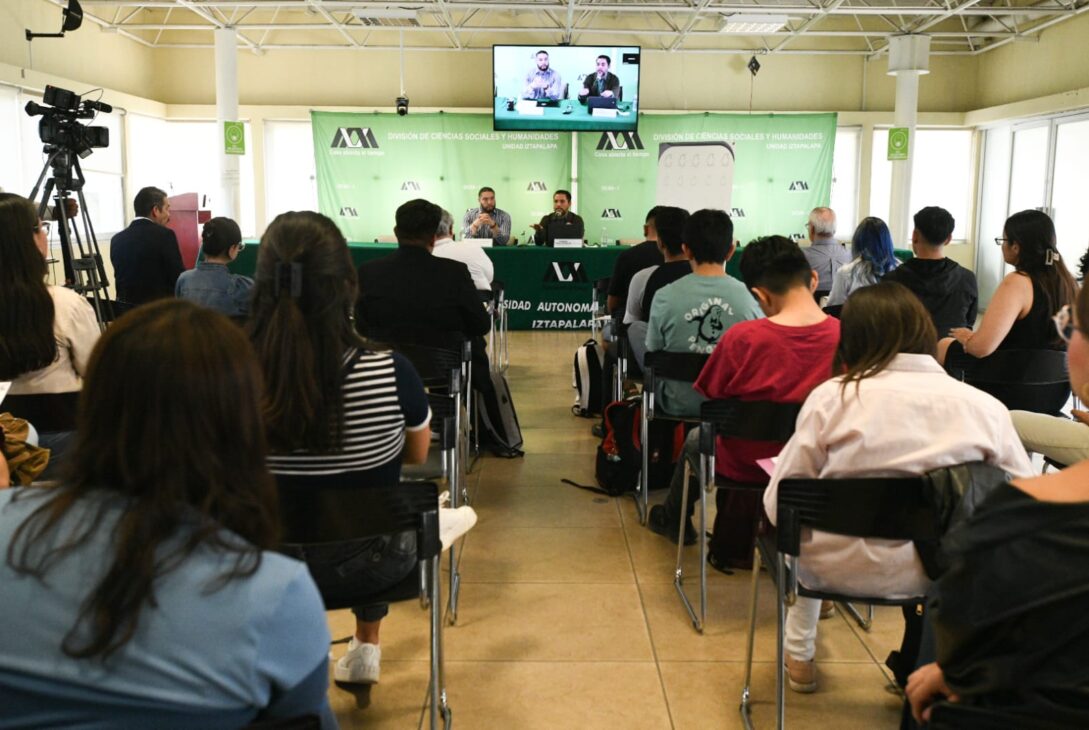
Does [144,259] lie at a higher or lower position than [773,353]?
higher

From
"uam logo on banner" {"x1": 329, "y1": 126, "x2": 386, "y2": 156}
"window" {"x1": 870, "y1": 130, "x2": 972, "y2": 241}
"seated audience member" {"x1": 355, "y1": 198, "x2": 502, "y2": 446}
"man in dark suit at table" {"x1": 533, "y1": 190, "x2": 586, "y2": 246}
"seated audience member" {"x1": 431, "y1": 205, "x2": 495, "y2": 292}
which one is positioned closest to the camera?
"seated audience member" {"x1": 355, "y1": 198, "x2": 502, "y2": 446}

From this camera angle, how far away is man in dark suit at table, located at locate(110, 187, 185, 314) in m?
5.32

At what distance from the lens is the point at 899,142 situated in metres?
11.2

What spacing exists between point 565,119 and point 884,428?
30.7 feet

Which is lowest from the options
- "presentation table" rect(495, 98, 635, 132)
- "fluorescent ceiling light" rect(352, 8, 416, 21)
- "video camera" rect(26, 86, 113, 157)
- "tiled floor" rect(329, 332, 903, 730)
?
"tiled floor" rect(329, 332, 903, 730)

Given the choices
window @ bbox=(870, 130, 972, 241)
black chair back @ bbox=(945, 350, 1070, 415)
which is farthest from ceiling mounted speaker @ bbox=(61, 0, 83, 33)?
window @ bbox=(870, 130, 972, 241)

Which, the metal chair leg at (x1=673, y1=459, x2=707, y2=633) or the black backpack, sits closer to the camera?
the metal chair leg at (x1=673, y1=459, x2=707, y2=633)

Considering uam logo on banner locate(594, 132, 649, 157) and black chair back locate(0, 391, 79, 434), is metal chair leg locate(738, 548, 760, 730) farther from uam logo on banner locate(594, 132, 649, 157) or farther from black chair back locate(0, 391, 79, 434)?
uam logo on banner locate(594, 132, 649, 157)

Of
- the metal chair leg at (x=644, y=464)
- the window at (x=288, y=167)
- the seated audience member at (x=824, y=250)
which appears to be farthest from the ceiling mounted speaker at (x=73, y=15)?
the metal chair leg at (x=644, y=464)

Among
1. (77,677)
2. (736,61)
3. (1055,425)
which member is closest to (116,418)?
(77,677)

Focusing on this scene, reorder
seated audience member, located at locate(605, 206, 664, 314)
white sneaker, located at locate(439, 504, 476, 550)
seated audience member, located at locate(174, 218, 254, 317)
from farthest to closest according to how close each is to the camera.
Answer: seated audience member, located at locate(605, 206, 664, 314) → seated audience member, located at locate(174, 218, 254, 317) → white sneaker, located at locate(439, 504, 476, 550)

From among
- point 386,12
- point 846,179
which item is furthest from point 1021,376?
point 846,179

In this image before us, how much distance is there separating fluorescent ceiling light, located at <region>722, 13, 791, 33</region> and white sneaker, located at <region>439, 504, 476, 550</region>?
920 cm

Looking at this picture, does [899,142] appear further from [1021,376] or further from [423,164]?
[1021,376]
